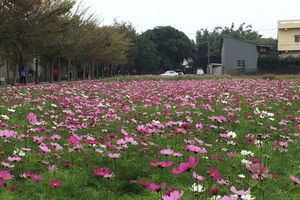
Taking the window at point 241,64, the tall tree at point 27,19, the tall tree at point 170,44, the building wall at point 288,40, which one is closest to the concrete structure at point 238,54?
the window at point 241,64

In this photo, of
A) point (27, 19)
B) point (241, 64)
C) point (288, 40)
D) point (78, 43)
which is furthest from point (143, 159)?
point (288, 40)

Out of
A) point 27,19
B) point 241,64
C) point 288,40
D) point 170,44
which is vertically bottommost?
point 241,64

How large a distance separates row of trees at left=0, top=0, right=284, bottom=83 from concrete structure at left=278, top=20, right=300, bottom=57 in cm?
2158

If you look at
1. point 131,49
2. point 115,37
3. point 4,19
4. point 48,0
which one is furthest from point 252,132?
point 131,49

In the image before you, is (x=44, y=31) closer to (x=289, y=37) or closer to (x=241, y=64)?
(x=241, y=64)

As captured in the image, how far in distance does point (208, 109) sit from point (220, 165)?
4.12 metres

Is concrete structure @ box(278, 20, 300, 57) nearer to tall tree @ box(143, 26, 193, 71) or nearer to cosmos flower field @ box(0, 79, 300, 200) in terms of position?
tall tree @ box(143, 26, 193, 71)

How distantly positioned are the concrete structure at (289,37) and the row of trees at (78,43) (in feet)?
70.8

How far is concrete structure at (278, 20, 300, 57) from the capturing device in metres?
76.5

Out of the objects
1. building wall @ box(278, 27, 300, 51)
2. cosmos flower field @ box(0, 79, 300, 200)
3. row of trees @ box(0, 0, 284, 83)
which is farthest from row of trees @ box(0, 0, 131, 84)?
building wall @ box(278, 27, 300, 51)

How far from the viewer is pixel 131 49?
80125 millimetres

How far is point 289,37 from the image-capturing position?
253 feet

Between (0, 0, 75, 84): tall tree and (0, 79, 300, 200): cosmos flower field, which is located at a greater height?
(0, 0, 75, 84): tall tree

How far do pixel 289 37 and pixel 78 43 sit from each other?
146ft
